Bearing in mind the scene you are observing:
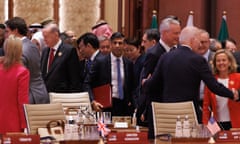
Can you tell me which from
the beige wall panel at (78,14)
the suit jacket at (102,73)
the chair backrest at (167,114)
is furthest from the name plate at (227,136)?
the beige wall panel at (78,14)

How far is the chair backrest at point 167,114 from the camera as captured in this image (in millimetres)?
7398

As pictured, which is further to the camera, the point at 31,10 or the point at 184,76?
the point at 31,10

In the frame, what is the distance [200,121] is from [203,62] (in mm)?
707

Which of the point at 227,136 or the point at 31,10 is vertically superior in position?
the point at 31,10

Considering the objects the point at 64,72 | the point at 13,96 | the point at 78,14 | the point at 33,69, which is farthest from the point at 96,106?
the point at 78,14

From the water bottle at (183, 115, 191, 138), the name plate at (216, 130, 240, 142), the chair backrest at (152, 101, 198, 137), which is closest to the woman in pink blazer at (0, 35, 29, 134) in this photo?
the chair backrest at (152, 101, 198, 137)

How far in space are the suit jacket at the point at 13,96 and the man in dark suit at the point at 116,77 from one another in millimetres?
2347

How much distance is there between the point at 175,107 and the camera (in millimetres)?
7473

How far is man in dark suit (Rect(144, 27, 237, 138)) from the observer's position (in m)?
7.61

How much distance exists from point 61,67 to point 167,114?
8.00 ft

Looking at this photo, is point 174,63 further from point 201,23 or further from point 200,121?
point 201,23

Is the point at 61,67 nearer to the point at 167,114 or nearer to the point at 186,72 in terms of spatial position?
the point at 186,72

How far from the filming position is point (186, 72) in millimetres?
7672

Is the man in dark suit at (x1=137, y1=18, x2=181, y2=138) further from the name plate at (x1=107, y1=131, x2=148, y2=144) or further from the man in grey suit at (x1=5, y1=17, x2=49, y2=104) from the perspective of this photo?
the name plate at (x1=107, y1=131, x2=148, y2=144)
